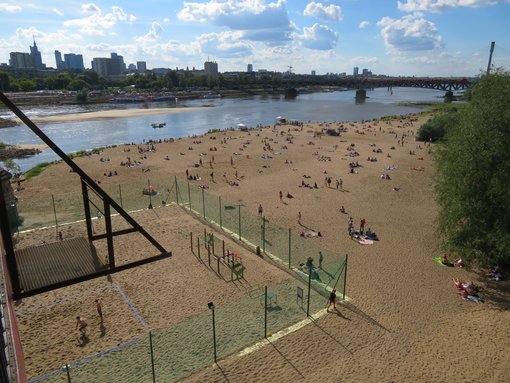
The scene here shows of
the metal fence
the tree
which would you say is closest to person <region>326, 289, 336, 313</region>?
the metal fence

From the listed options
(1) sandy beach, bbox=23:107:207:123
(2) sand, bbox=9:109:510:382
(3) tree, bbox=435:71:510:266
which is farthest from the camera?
(1) sandy beach, bbox=23:107:207:123

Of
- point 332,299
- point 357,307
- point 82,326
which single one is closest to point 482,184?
point 357,307

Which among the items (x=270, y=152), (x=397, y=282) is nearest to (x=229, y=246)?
(x=397, y=282)

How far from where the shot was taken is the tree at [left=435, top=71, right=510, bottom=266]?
18.2 metres

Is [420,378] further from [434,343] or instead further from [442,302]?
[442,302]

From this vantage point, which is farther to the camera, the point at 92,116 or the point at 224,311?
the point at 92,116

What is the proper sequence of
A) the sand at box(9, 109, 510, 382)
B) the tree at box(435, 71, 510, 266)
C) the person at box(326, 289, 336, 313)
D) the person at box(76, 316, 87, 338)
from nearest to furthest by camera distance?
the sand at box(9, 109, 510, 382) → the person at box(76, 316, 87, 338) → the person at box(326, 289, 336, 313) → the tree at box(435, 71, 510, 266)

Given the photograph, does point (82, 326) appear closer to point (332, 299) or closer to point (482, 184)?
point (332, 299)

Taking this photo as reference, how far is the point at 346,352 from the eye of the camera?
14.0 meters

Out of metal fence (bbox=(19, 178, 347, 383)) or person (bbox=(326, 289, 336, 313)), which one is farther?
person (bbox=(326, 289, 336, 313))

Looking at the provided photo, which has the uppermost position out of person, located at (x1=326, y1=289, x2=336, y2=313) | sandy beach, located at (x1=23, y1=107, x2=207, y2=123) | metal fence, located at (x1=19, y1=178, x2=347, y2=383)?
sandy beach, located at (x1=23, y1=107, x2=207, y2=123)

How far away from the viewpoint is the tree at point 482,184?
18172 millimetres

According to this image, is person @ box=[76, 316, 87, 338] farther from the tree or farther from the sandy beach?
the sandy beach

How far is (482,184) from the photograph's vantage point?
19016 millimetres
